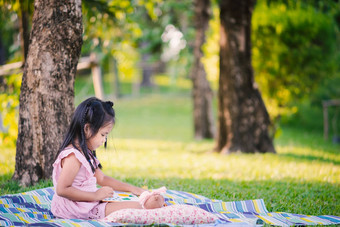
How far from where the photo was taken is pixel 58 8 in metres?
4.52

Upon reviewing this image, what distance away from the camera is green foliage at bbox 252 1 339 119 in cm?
1152

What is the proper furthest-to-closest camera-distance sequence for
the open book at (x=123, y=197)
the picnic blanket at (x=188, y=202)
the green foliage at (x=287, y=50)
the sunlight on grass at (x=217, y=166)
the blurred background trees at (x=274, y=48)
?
the green foliage at (x=287, y=50)
the blurred background trees at (x=274, y=48)
the sunlight on grass at (x=217, y=166)
the open book at (x=123, y=197)
the picnic blanket at (x=188, y=202)

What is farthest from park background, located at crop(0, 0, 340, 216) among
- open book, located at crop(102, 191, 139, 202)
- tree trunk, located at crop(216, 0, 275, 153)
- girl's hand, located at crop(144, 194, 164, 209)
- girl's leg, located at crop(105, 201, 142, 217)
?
girl's hand, located at crop(144, 194, 164, 209)

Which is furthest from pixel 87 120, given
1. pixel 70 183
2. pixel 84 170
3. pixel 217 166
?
pixel 217 166

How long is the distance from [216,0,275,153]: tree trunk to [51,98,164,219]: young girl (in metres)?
4.69

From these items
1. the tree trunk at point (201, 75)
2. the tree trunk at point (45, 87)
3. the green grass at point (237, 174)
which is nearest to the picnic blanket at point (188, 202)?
the green grass at point (237, 174)

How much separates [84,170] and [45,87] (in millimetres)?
1644

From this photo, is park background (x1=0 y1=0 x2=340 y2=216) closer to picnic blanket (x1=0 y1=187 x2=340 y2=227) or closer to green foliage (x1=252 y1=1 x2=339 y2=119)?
green foliage (x1=252 y1=1 x2=339 y2=119)

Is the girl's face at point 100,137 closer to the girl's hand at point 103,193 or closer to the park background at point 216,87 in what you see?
the girl's hand at point 103,193

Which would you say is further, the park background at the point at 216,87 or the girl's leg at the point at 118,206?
the park background at the point at 216,87

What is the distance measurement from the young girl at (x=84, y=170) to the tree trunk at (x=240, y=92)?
4.69 metres

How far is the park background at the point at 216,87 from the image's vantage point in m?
5.18

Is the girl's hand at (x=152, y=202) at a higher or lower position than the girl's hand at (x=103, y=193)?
lower

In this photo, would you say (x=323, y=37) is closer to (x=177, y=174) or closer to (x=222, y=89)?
(x=222, y=89)
